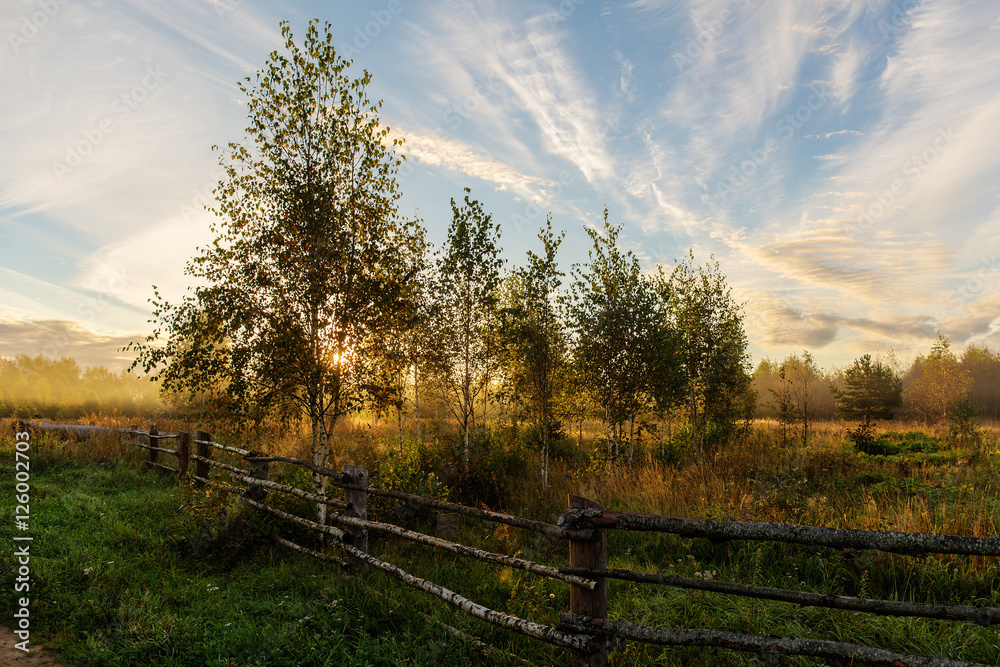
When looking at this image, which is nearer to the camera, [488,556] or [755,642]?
[755,642]

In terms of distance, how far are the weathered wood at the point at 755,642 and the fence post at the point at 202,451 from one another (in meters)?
9.37

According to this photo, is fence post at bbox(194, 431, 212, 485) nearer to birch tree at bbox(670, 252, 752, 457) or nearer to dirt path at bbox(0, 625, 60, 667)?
dirt path at bbox(0, 625, 60, 667)

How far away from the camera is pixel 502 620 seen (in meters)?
4.05

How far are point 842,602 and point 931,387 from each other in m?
52.8

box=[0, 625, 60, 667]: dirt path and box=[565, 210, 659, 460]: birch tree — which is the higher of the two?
box=[565, 210, 659, 460]: birch tree

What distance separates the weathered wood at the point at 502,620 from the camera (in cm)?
367

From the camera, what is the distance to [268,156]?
28.3ft

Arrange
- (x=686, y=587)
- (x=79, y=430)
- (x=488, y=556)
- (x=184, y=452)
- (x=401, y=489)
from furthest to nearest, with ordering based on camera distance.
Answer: (x=79, y=430)
(x=184, y=452)
(x=401, y=489)
(x=488, y=556)
(x=686, y=587)

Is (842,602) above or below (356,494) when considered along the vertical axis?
below

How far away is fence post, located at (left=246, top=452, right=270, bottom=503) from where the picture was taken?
24.8ft

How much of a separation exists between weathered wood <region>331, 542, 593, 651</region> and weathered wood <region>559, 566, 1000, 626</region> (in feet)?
1.49

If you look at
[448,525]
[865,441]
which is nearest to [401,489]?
[448,525]

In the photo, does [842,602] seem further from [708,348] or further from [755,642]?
[708,348]

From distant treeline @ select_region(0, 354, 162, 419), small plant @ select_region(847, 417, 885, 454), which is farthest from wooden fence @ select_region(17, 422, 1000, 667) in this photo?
distant treeline @ select_region(0, 354, 162, 419)
